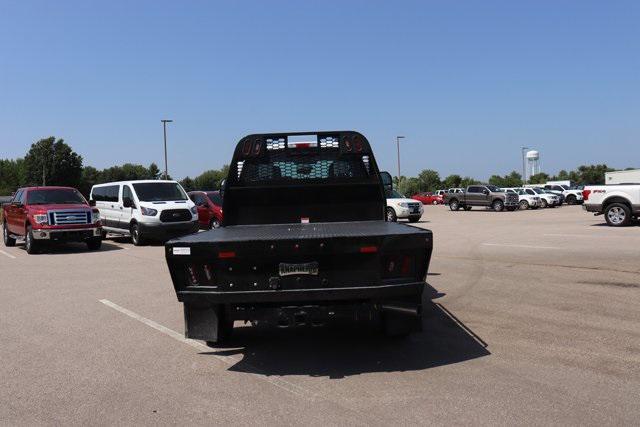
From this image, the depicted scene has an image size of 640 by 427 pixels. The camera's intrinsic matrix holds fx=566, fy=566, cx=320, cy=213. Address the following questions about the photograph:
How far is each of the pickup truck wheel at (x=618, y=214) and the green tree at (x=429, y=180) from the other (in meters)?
95.5

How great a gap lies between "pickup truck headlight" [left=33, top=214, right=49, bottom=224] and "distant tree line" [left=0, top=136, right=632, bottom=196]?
216 feet

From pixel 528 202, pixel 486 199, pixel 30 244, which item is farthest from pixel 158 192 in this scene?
pixel 528 202

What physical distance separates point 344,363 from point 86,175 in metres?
148

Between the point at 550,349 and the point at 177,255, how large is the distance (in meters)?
3.69

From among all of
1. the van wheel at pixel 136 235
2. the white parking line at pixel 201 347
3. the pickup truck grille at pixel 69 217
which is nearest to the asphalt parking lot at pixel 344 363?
the white parking line at pixel 201 347

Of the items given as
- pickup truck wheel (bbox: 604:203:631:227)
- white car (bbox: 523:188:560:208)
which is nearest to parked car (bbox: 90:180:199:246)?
pickup truck wheel (bbox: 604:203:631:227)

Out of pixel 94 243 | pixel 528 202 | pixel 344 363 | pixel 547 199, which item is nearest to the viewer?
pixel 344 363

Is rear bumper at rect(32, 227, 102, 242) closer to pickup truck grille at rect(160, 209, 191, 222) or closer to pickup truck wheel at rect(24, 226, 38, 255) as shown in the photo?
pickup truck wheel at rect(24, 226, 38, 255)

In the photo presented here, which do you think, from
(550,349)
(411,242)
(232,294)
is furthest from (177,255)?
(550,349)

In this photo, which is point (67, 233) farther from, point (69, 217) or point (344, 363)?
point (344, 363)

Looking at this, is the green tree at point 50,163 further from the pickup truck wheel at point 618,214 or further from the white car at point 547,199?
the pickup truck wheel at point 618,214

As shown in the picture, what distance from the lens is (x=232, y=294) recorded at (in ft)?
16.3

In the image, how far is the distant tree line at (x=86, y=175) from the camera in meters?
104

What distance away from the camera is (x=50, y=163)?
341ft
